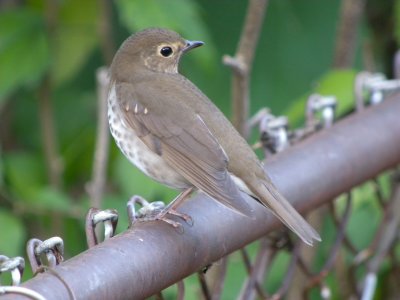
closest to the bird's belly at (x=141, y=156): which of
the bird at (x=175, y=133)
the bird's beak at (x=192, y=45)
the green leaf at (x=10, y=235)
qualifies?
the bird at (x=175, y=133)

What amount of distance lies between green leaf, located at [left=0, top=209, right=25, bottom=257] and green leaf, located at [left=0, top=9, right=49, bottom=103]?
515 mm

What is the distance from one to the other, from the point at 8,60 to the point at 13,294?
2791 millimetres

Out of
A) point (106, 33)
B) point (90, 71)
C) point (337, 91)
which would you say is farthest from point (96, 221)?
point (90, 71)

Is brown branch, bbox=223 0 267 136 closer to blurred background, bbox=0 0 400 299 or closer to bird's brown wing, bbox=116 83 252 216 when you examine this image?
bird's brown wing, bbox=116 83 252 216

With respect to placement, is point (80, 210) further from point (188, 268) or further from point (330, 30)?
point (188, 268)

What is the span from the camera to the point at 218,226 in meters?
2.58

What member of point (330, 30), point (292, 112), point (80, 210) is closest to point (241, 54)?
point (292, 112)

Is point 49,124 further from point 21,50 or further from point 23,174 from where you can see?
point 21,50

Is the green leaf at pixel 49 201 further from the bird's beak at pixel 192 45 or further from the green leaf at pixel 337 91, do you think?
the bird's beak at pixel 192 45

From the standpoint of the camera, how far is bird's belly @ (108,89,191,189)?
3154 mm

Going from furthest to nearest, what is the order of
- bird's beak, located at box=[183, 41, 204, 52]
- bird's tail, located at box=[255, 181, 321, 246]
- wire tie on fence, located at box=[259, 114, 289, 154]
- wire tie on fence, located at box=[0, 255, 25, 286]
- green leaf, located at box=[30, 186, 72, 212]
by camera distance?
green leaf, located at box=[30, 186, 72, 212], bird's beak, located at box=[183, 41, 204, 52], wire tie on fence, located at box=[259, 114, 289, 154], bird's tail, located at box=[255, 181, 321, 246], wire tie on fence, located at box=[0, 255, 25, 286]

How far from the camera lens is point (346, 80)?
14.1ft

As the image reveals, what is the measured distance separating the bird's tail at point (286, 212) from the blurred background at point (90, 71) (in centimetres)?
151

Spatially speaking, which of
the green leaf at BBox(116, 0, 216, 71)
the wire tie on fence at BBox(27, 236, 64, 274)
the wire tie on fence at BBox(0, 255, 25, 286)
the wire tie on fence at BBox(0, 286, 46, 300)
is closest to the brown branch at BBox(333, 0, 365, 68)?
the green leaf at BBox(116, 0, 216, 71)
